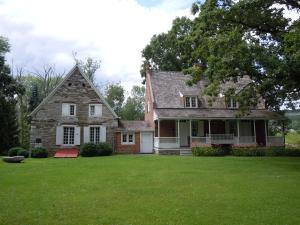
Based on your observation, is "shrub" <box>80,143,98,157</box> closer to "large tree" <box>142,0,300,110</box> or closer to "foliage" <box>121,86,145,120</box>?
"large tree" <box>142,0,300,110</box>

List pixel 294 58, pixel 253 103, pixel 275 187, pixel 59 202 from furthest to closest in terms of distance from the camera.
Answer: pixel 253 103, pixel 294 58, pixel 275 187, pixel 59 202

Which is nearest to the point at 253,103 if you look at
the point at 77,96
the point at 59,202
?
the point at 77,96

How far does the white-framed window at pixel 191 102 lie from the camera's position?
30.2 metres

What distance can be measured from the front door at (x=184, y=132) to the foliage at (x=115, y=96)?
2605 centimetres

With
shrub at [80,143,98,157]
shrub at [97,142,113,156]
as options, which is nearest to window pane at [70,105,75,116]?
shrub at [80,143,98,157]

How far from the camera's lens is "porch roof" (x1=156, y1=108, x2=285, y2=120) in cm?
2788

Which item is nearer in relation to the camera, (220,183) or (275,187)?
(275,187)

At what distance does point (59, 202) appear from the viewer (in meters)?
9.12

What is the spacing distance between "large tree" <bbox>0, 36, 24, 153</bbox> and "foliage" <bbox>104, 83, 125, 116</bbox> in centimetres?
2367

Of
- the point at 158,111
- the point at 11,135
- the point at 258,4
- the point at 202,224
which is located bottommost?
the point at 202,224

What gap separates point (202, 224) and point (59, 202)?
14.0ft

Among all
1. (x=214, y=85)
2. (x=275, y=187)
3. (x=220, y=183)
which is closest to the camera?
(x=275, y=187)

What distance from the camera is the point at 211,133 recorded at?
30594mm

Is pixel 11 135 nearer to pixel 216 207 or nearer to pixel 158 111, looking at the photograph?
pixel 158 111
